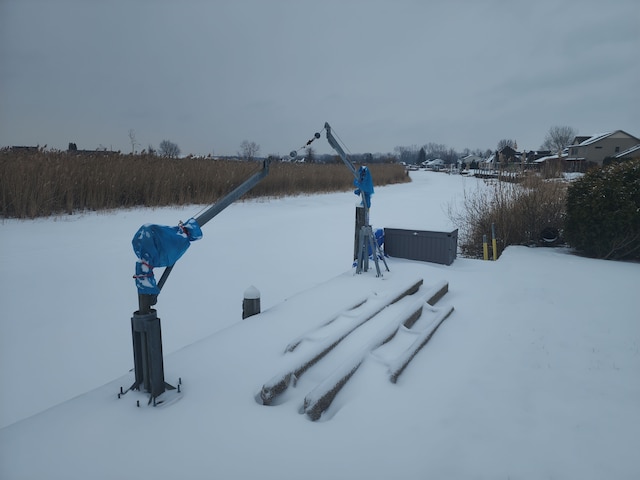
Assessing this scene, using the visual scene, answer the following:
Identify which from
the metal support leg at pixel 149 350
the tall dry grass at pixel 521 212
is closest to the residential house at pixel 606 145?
the tall dry grass at pixel 521 212

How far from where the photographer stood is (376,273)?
5.69m

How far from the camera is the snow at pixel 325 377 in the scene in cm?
203

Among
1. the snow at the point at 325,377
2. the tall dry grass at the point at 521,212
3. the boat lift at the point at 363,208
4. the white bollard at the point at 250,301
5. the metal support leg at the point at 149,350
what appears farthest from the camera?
the tall dry grass at the point at 521,212

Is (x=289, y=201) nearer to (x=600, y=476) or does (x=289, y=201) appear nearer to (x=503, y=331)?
(x=503, y=331)

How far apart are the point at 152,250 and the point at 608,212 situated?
25.6 ft

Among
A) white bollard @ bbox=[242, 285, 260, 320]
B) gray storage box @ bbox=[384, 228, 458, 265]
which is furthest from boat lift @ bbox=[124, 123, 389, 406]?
gray storage box @ bbox=[384, 228, 458, 265]

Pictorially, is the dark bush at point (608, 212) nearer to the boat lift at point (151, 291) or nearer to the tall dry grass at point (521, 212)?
the tall dry grass at point (521, 212)

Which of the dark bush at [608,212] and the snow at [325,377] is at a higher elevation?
the dark bush at [608,212]

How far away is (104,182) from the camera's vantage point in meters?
10.4

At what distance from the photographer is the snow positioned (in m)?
2.03

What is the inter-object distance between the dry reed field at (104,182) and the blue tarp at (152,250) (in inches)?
178

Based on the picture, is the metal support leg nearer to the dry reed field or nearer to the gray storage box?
the dry reed field

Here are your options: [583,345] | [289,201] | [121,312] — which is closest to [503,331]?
[583,345]

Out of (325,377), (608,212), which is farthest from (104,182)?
(608,212)
